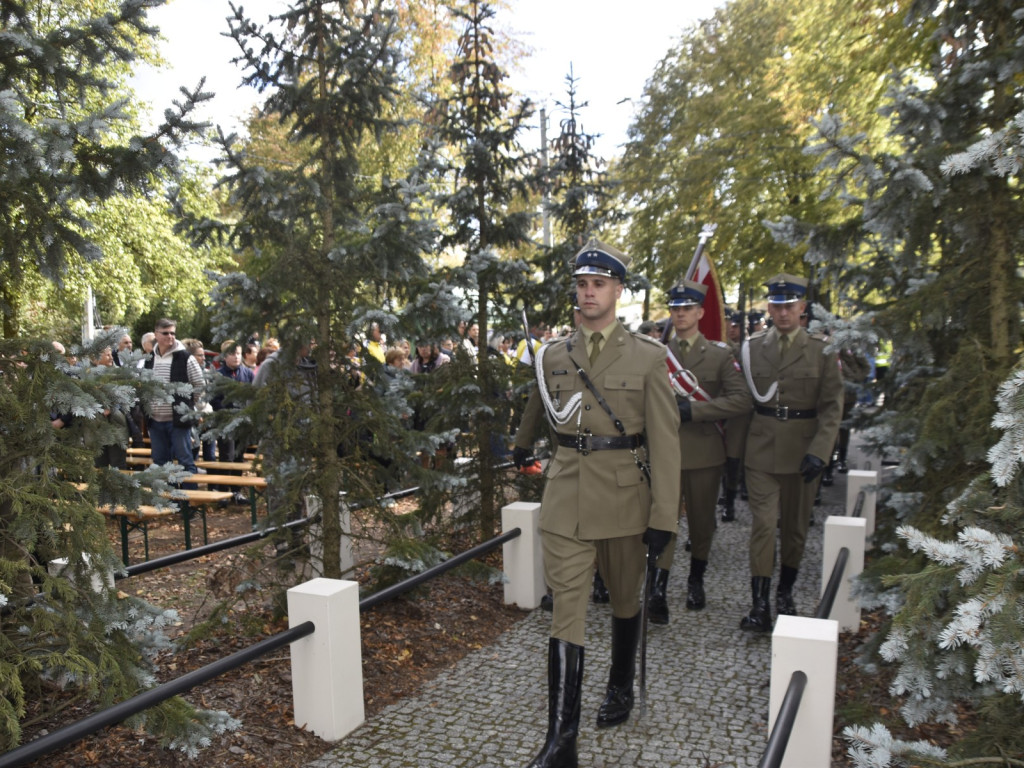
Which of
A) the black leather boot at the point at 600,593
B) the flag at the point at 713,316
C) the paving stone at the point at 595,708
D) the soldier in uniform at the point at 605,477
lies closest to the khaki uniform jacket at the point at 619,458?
the soldier in uniform at the point at 605,477

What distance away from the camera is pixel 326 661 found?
4.42 metres

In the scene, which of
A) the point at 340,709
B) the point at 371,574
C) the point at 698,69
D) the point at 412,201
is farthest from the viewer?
the point at 698,69

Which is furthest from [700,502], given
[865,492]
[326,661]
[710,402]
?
[326,661]

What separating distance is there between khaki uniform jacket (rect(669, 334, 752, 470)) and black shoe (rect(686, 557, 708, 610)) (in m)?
0.79

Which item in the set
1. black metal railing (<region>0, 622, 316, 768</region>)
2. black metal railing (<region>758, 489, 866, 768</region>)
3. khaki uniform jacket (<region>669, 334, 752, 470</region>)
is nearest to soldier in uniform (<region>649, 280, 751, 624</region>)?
khaki uniform jacket (<region>669, 334, 752, 470</region>)

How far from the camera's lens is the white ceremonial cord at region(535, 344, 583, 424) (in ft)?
14.8

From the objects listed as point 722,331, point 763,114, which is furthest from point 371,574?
point 763,114

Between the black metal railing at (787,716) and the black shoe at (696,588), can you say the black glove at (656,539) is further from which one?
the black shoe at (696,588)

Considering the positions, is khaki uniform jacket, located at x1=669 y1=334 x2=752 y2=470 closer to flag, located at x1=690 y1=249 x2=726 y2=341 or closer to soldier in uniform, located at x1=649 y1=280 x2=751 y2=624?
soldier in uniform, located at x1=649 y1=280 x2=751 y2=624

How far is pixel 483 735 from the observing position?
177 inches

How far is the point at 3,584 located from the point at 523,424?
9.45ft

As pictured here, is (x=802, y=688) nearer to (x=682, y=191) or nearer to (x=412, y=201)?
(x=412, y=201)

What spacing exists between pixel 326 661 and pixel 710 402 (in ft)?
10.7

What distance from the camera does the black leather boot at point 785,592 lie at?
6.27m
